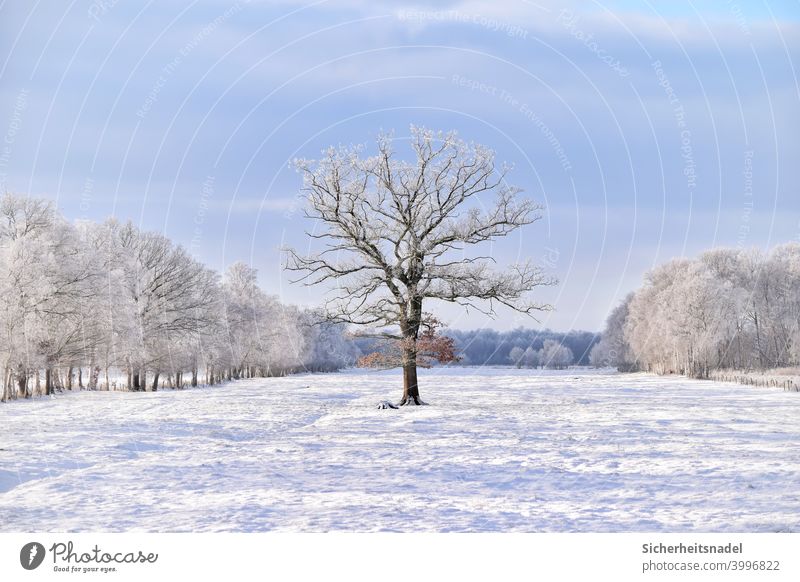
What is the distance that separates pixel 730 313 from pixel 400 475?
280 ft

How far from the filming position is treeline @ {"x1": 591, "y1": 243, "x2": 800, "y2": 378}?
87.8 meters

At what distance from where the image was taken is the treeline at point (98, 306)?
43.3m

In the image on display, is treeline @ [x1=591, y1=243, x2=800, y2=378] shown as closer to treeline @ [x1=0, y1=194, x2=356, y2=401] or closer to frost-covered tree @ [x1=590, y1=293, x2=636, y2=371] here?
frost-covered tree @ [x1=590, y1=293, x2=636, y2=371]

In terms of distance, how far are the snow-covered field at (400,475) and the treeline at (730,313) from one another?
65.4m

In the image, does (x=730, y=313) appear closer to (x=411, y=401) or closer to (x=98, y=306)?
(x=411, y=401)

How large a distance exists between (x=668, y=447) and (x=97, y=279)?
44014 millimetres

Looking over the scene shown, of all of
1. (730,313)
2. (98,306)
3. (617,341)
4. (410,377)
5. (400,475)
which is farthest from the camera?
(617,341)

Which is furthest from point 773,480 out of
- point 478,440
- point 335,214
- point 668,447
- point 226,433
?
point 335,214

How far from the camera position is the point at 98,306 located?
51750 millimetres

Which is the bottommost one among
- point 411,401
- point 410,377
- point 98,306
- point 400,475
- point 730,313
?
point 411,401

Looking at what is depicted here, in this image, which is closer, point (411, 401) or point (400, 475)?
point (400, 475)

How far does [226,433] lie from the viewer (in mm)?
22938

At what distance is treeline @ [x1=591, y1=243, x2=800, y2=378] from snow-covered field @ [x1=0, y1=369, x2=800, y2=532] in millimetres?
65350

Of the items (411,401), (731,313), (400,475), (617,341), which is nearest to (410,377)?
(411,401)
